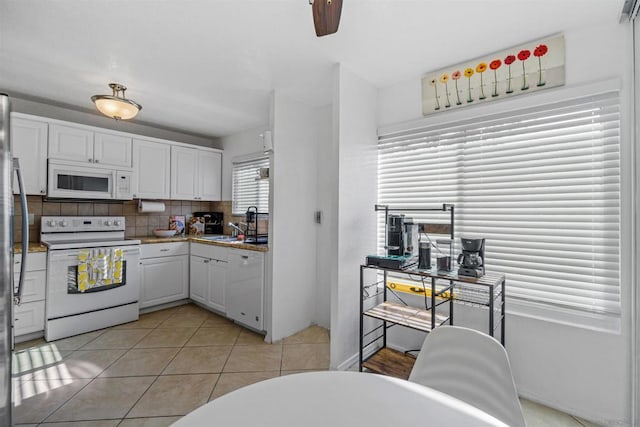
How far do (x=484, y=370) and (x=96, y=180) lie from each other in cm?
405

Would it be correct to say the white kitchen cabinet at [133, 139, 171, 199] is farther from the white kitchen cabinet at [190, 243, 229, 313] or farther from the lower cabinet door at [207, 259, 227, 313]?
the lower cabinet door at [207, 259, 227, 313]

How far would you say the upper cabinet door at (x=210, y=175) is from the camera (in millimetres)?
4219

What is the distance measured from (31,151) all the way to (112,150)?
0.70 metres

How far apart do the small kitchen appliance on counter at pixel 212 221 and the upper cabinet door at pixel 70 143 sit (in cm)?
160

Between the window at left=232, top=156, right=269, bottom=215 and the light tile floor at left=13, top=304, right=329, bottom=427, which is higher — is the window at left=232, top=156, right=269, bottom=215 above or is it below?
above

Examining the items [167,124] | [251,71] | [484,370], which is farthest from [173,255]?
[484,370]

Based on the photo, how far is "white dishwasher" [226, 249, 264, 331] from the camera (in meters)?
2.89

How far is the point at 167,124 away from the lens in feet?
13.0

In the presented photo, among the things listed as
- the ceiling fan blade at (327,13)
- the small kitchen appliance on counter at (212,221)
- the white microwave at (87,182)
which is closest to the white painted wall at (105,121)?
the white microwave at (87,182)

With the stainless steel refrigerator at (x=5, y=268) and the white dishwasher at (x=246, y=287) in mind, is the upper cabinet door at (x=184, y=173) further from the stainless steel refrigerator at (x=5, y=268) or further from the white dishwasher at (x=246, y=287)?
the stainless steel refrigerator at (x=5, y=268)

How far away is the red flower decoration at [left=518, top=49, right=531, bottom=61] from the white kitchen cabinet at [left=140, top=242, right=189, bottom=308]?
4001 millimetres

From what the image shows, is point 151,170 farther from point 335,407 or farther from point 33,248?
point 335,407

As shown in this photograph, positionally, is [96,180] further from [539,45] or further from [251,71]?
A: [539,45]

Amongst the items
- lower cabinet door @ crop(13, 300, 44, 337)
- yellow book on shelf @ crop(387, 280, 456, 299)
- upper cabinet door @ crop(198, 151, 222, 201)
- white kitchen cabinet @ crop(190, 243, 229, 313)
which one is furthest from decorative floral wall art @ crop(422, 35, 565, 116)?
lower cabinet door @ crop(13, 300, 44, 337)
